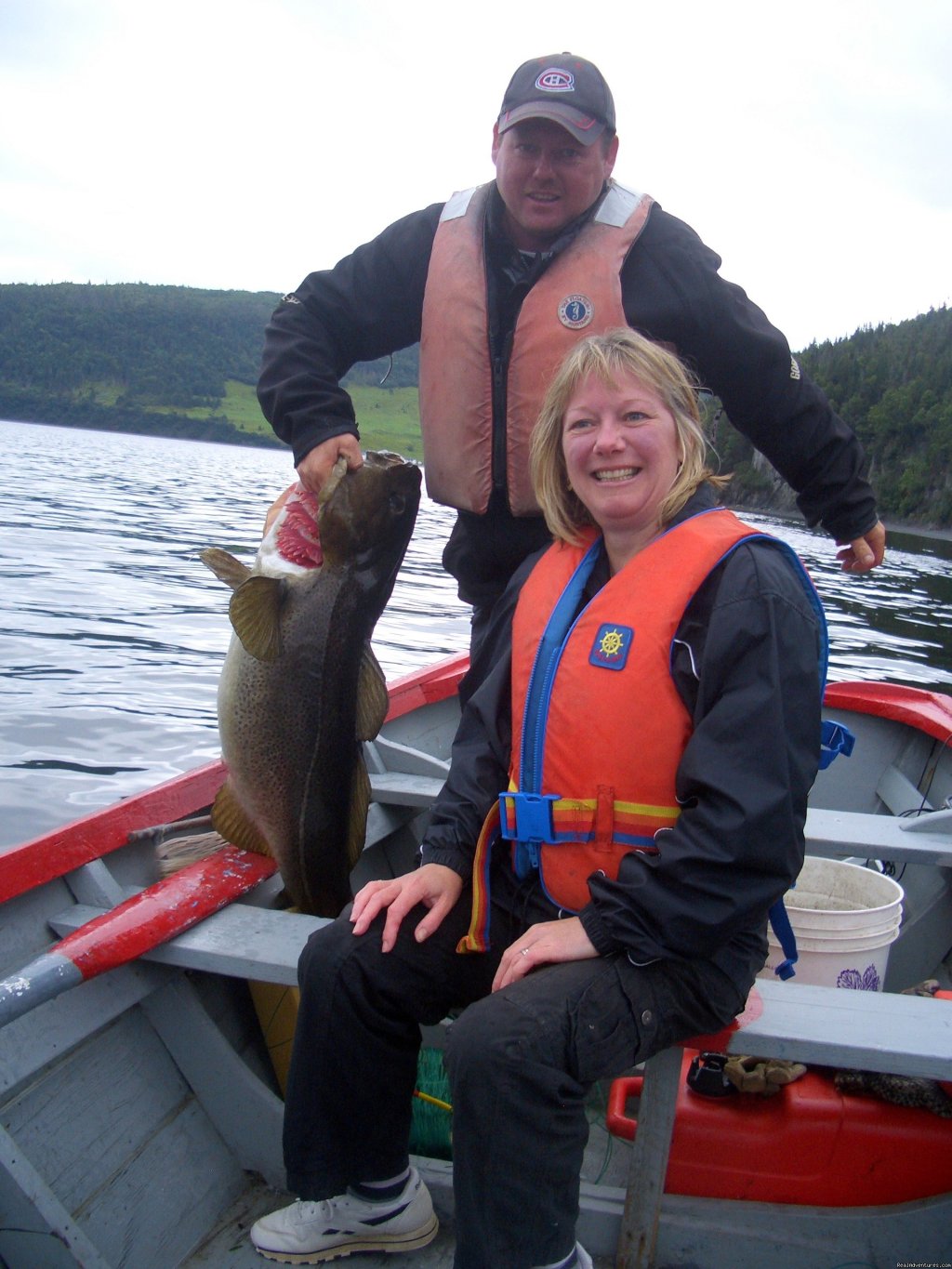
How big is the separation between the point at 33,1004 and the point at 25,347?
315ft

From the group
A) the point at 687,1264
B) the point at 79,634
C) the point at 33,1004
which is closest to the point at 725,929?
the point at 687,1264

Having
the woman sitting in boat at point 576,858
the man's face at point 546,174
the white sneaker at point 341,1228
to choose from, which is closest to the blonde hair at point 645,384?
the woman sitting in boat at point 576,858

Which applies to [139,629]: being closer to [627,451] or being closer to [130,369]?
[627,451]

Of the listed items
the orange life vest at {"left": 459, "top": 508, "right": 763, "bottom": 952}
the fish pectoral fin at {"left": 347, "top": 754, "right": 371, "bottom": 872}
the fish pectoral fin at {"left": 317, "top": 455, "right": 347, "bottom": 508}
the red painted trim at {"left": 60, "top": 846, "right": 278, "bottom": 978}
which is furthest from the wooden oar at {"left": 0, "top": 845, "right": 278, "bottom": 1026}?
the fish pectoral fin at {"left": 317, "top": 455, "right": 347, "bottom": 508}

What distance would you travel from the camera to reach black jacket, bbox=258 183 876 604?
10.8ft

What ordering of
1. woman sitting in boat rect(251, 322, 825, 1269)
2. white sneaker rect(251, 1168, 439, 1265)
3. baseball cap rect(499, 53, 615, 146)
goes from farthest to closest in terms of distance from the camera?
baseball cap rect(499, 53, 615, 146), white sneaker rect(251, 1168, 439, 1265), woman sitting in boat rect(251, 322, 825, 1269)

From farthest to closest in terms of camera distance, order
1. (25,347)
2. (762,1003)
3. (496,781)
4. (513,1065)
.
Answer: (25,347) → (496,781) → (762,1003) → (513,1065)

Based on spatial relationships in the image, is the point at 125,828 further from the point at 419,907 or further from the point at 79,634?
the point at 79,634

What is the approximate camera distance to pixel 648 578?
2355 millimetres

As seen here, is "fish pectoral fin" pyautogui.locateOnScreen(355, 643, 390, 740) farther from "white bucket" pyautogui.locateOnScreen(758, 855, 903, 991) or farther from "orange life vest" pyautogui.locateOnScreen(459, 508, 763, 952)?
"white bucket" pyautogui.locateOnScreen(758, 855, 903, 991)

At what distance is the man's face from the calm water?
15.8 ft

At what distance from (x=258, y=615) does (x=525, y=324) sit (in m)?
1.33

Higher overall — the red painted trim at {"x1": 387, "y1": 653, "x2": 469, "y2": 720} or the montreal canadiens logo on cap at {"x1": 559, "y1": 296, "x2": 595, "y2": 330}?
the montreal canadiens logo on cap at {"x1": 559, "y1": 296, "x2": 595, "y2": 330}

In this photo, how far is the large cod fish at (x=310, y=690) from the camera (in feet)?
10.5
